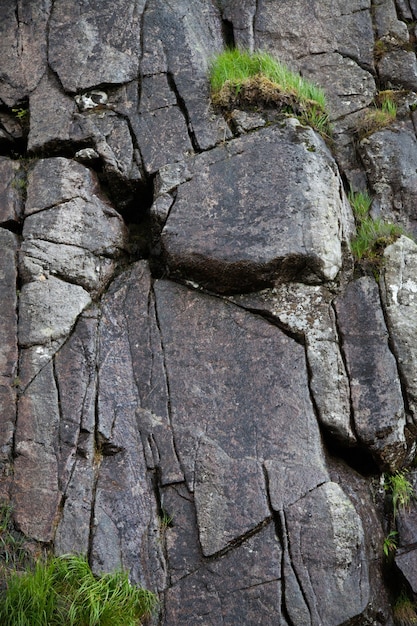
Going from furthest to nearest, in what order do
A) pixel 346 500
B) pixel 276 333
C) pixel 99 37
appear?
1. pixel 99 37
2. pixel 276 333
3. pixel 346 500

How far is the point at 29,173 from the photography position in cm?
662

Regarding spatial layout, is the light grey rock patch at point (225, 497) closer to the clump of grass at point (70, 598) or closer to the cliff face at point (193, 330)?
the cliff face at point (193, 330)

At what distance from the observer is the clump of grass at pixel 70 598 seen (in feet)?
15.5

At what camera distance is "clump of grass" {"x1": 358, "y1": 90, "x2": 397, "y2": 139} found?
725 cm

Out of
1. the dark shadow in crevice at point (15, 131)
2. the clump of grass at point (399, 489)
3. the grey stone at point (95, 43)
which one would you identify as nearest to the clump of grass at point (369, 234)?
the clump of grass at point (399, 489)

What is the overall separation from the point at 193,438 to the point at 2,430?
4.62ft

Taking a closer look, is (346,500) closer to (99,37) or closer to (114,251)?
(114,251)

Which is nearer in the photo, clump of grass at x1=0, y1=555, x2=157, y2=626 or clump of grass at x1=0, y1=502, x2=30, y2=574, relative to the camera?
clump of grass at x1=0, y1=555, x2=157, y2=626

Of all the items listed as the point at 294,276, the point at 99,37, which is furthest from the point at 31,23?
the point at 294,276

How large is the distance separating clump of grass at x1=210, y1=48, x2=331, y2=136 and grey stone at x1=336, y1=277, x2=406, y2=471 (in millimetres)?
1782

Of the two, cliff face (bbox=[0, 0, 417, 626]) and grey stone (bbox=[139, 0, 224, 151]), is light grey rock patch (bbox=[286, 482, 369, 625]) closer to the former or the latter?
cliff face (bbox=[0, 0, 417, 626])

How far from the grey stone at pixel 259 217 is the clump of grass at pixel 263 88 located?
395mm

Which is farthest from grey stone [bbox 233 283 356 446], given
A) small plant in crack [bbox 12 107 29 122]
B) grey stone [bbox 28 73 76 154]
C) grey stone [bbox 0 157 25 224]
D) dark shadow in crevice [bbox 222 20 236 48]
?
dark shadow in crevice [bbox 222 20 236 48]

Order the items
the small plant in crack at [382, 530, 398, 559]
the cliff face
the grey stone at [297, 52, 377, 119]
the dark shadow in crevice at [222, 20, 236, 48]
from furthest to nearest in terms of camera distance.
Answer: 1. the dark shadow in crevice at [222, 20, 236, 48]
2. the grey stone at [297, 52, 377, 119]
3. the small plant in crack at [382, 530, 398, 559]
4. the cliff face
